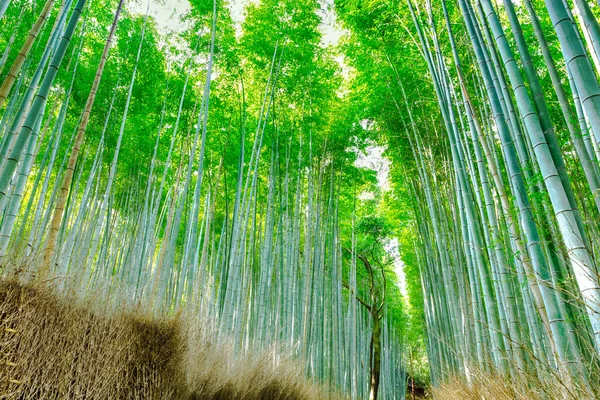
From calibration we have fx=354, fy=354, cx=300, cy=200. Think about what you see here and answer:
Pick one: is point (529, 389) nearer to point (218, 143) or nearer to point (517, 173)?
point (517, 173)

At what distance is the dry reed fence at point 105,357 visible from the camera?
1.71 meters

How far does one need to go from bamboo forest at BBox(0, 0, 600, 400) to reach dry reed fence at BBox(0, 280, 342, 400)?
13 millimetres

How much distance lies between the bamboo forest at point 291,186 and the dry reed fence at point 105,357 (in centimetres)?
1

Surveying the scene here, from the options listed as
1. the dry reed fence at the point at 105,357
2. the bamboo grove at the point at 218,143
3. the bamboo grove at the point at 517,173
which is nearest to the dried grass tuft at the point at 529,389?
the bamboo grove at the point at 517,173

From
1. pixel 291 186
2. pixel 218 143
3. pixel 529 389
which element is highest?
pixel 218 143

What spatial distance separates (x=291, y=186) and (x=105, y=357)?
4.09m

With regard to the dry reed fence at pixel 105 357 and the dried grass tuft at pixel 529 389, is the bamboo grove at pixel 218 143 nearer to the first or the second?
the dry reed fence at pixel 105 357

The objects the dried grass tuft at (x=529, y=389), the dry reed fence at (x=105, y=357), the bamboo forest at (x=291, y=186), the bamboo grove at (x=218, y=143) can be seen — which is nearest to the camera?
the dried grass tuft at (x=529, y=389)

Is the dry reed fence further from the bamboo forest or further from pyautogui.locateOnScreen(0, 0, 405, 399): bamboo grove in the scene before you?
pyautogui.locateOnScreen(0, 0, 405, 399): bamboo grove

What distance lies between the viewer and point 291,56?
496 cm

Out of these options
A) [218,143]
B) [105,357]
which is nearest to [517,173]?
[105,357]

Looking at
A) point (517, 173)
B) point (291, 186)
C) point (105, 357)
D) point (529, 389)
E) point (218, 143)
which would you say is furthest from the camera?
point (291, 186)

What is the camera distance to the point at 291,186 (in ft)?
19.3

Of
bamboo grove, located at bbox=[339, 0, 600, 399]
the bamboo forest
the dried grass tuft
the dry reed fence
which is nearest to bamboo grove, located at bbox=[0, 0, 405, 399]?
the bamboo forest
